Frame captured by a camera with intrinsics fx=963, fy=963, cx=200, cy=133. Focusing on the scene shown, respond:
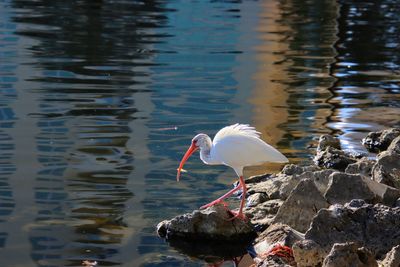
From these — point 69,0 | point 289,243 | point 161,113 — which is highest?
point 289,243

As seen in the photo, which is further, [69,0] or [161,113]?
[69,0]

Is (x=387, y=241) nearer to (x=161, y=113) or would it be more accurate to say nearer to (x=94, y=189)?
(x=94, y=189)

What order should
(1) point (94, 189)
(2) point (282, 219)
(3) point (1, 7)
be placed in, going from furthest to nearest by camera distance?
1. (3) point (1, 7)
2. (1) point (94, 189)
3. (2) point (282, 219)

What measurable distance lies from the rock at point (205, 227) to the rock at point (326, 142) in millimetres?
3206

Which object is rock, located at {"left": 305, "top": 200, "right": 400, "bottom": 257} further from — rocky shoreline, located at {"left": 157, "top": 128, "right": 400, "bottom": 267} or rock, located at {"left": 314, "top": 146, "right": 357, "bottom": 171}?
rock, located at {"left": 314, "top": 146, "right": 357, "bottom": 171}

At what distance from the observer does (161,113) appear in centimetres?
1258

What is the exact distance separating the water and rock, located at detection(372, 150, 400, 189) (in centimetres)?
148

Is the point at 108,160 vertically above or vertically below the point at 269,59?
above

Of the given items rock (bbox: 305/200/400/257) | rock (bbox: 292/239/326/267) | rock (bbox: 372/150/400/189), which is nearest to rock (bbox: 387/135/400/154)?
rock (bbox: 372/150/400/189)

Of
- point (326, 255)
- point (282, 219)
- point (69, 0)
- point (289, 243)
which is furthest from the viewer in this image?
point (69, 0)

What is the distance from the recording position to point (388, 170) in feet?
Answer: 28.4

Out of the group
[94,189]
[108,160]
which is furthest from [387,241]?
[108,160]

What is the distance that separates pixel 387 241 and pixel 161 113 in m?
6.30

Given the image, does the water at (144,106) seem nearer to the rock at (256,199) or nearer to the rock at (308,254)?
the rock at (256,199)
